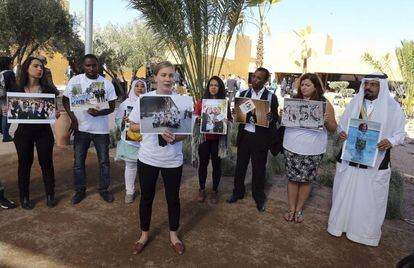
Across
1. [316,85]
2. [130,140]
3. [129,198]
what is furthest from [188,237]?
[316,85]

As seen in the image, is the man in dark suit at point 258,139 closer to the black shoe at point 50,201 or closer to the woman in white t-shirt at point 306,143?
the woman in white t-shirt at point 306,143

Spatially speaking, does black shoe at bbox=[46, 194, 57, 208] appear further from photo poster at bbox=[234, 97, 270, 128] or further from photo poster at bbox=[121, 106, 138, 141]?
photo poster at bbox=[234, 97, 270, 128]

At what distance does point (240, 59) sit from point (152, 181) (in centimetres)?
4293

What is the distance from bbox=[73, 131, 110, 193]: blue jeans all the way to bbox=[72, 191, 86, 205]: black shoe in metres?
0.05

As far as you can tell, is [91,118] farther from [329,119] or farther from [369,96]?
[369,96]

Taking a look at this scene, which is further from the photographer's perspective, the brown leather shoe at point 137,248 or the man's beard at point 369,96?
the man's beard at point 369,96

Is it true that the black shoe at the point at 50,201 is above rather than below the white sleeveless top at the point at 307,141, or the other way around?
below

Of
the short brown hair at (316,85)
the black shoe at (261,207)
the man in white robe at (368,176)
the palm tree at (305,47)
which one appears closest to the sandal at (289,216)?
the black shoe at (261,207)

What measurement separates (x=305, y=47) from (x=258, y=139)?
40068 mm

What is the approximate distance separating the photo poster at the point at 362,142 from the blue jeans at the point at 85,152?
296 cm

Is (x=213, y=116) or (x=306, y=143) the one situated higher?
(x=213, y=116)

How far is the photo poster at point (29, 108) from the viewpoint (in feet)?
12.9

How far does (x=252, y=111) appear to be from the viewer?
4504 mm

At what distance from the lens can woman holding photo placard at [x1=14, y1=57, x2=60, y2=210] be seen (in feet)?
13.3
